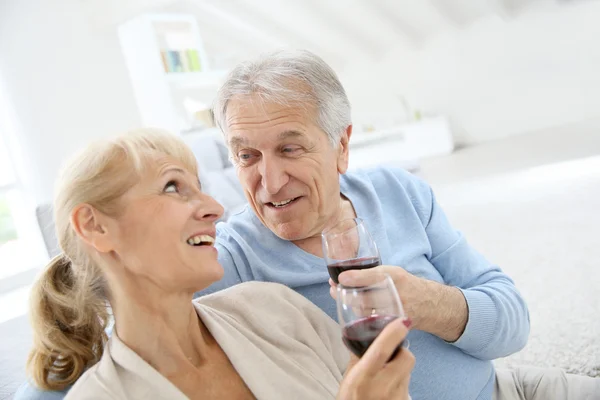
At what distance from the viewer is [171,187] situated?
1.18 metres

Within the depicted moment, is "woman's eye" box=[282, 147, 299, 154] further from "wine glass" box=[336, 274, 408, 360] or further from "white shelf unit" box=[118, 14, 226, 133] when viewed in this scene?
"white shelf unit" box=[118, 14, 226, 133]

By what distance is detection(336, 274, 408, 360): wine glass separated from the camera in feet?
3.05

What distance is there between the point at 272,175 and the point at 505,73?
39.2ft

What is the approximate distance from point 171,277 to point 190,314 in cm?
14

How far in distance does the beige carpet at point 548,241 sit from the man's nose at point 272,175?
5.34ft

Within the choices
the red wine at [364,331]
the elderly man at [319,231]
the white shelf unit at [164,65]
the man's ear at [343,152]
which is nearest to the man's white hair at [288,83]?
the elderly man at [319,231]

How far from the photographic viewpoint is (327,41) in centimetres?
1291

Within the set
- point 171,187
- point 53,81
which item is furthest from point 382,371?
point 53,81

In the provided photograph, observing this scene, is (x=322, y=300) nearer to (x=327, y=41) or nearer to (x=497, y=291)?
(x=497, y=291)

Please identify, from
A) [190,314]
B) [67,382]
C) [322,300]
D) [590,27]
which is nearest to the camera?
[67,382]

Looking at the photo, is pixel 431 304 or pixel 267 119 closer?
pixel 431 304

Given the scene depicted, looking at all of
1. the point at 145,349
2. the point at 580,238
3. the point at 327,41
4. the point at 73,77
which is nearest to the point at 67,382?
Result: the point at 145,349

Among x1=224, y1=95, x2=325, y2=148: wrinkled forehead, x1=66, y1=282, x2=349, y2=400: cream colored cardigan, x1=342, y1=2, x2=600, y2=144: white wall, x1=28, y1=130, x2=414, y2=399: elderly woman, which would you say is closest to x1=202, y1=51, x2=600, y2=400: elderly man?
x1=224, y1=95, x2=325, y2=148: wrinkled forehead

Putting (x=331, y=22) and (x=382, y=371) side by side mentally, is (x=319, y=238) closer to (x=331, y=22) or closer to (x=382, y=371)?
(x=382, y=371)
